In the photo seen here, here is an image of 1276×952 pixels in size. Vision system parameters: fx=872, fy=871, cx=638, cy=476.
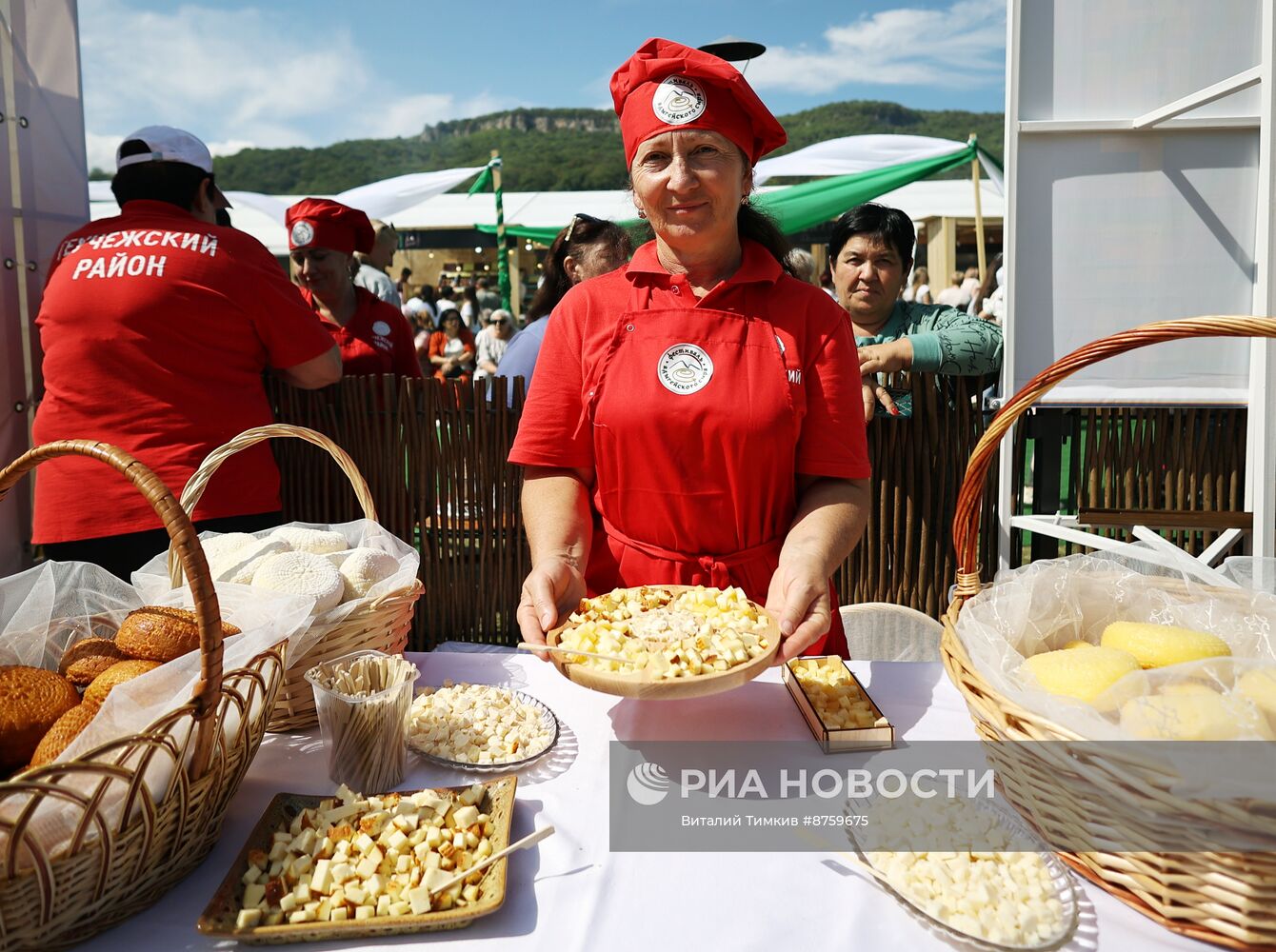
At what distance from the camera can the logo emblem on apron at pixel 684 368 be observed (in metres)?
1.77

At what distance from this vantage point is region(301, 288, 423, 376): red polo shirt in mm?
3971

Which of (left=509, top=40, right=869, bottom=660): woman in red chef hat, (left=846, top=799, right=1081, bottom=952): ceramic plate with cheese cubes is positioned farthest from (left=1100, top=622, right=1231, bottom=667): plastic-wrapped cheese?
(left=509, top=40, right=869, bottom=660): woman in red chef hat

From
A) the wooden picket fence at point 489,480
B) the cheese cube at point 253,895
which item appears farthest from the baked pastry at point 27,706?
the wooden picket fence at point 489,480

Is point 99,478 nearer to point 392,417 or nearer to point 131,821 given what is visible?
point 392,417

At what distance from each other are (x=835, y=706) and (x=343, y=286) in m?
3.36

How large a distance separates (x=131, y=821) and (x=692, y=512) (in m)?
1.13

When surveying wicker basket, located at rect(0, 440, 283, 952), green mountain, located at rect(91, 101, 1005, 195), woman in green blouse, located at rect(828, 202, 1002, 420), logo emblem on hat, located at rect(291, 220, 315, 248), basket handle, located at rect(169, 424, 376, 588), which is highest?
green mountain, located at rect(91, 101, 1005, 195)

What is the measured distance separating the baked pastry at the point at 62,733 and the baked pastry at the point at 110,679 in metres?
0.02

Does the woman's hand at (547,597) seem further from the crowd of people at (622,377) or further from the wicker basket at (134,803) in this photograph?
the wicker basket at (134,803)

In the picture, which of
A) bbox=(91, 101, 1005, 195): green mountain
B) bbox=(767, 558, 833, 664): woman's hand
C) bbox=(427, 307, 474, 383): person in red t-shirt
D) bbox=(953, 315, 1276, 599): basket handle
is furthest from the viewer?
bbox=(91, 101, 1005, 195): green mountain

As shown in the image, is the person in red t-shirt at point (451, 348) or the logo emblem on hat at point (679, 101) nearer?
the logo emblem on hat at point (679, 101)

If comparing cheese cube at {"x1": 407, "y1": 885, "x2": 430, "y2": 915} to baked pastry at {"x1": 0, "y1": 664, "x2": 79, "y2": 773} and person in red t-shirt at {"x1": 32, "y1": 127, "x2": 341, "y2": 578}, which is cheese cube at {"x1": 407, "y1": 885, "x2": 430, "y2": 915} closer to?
baked pastry at {"x1": 0, "y1": 664, "x2": 79, "y2": 773}

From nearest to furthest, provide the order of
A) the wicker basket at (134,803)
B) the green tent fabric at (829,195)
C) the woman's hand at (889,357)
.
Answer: the wicker basket at (134,803) → the woman's hand at (889,357) → the green tent fabric at (829,195)

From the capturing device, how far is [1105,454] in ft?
10.1
